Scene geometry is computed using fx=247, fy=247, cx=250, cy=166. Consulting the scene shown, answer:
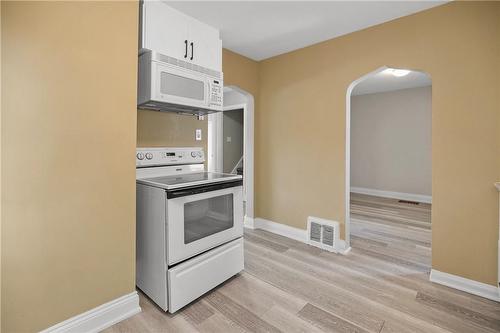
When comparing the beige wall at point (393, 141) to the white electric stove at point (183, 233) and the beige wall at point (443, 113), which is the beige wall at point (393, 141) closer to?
the beige wall at point (443, 113)

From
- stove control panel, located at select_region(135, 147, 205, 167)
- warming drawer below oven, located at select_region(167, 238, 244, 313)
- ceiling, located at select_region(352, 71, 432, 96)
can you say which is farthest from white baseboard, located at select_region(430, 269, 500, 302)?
ceiling, located at select_region(352, 71, 432, 96)

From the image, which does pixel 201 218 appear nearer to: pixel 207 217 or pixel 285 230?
pixel 207 217

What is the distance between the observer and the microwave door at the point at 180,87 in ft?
6.22

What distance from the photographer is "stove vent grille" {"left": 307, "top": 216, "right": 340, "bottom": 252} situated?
284 cm

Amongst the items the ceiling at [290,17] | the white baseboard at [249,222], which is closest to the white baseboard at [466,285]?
the white baseboard at [249,222]

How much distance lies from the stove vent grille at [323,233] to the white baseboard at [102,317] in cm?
201

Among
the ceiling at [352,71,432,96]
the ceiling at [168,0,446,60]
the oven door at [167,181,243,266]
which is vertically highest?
the ceiling at [352,71,432,96]

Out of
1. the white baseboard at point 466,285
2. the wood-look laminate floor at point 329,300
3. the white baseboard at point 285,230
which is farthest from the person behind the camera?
A: the white baseboard at point 285,230

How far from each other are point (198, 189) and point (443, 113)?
2182 millimetres

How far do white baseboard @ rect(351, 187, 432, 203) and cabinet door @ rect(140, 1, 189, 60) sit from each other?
18.4 ft

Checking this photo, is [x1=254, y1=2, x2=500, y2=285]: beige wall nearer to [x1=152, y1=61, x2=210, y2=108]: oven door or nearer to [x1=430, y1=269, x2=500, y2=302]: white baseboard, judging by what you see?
[x1=430, y1=269, x2=500, y2=302]: white baseboard

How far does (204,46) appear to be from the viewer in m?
2.22

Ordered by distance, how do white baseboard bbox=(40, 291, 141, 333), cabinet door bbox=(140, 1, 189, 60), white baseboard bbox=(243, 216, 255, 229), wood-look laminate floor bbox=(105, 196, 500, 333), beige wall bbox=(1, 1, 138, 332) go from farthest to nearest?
white baseboard bbox=(243, 216, 255, 229), cabinet door bbox=(140, 1, 189, 60), wood-look laminate floor bbox=(105, 196, 500, 333), white baseboard bbox=(40, 291, 141, 333), beige wall bbox=(1, 1, 138, 332)

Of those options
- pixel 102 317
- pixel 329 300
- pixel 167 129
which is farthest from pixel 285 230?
pixel 102 317
